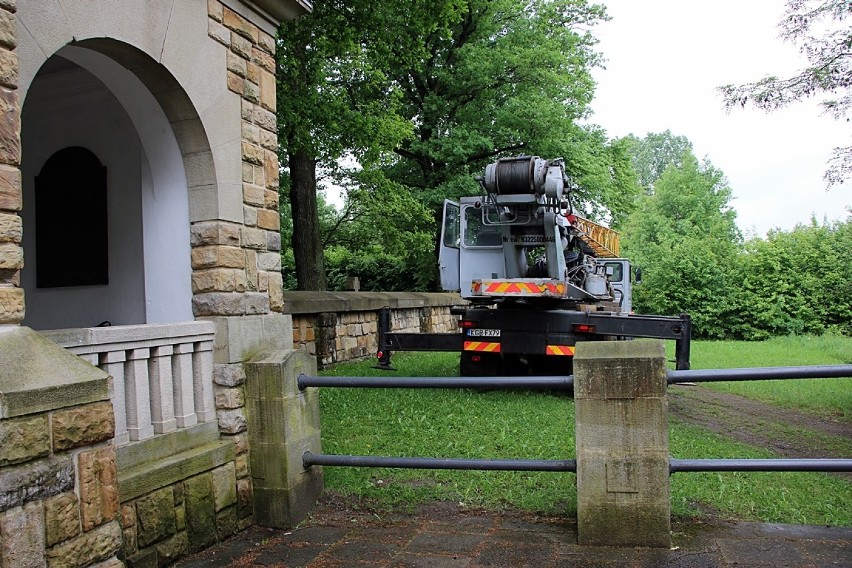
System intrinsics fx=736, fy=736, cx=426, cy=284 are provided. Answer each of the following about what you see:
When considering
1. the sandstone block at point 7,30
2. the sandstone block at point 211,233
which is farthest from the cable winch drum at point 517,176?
the sandstone block at point 7,30

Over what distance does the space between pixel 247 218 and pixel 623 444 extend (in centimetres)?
283

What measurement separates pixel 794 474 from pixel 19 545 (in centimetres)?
565

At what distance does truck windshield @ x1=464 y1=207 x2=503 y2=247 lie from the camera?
11.0 metres

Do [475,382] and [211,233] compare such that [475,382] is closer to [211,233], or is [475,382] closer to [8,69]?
[211,233]

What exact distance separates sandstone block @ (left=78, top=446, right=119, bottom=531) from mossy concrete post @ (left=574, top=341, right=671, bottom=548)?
7.66ft

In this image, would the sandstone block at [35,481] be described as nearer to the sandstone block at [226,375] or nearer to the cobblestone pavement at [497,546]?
the cobblestone pavement at [497,546]

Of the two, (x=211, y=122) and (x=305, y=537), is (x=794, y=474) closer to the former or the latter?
(x=305, y=537)

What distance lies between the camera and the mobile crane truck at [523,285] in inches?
357

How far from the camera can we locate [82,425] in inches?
121

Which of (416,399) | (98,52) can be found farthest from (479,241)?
(98,52)

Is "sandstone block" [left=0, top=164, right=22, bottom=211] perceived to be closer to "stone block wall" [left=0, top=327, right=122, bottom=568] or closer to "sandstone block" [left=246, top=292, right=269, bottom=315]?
"stone block wall" [left=0, top=327, right=122, bottom=568]

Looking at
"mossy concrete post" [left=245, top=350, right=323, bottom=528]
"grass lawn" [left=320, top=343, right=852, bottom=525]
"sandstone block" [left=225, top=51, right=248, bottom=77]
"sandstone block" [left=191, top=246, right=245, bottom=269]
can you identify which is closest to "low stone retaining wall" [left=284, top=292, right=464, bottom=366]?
"grass lawn" [left=320, top=343, right=852, bottom=525]

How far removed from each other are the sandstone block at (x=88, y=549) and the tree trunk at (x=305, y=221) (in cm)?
1176

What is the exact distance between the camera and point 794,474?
238 inches
